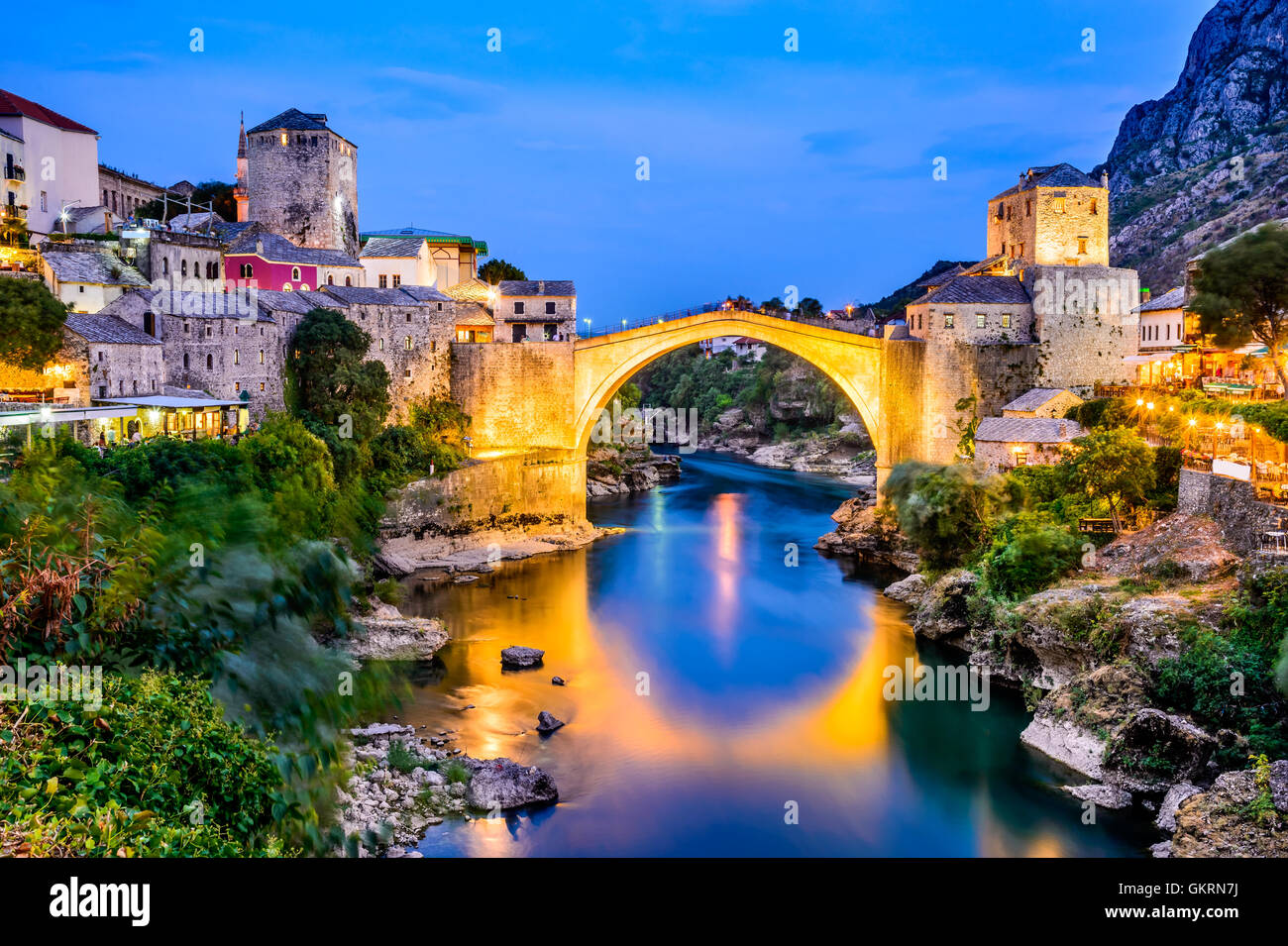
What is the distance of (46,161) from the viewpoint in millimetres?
23219

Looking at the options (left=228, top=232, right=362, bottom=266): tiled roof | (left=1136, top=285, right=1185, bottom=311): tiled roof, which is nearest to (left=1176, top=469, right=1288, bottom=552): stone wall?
(left=1136, top=285, right=1185, bottom=311): tiled roof

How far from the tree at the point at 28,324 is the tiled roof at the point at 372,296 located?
773cm

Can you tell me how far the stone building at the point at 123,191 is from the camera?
28.3 metres

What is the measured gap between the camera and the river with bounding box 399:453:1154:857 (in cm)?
916

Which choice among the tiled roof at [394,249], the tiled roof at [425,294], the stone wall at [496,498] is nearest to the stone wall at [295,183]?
the tiled roof at [394,249]

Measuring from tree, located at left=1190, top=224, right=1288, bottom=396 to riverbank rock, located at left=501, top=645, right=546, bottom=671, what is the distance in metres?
11.9

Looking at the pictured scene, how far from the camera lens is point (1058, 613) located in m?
12.2

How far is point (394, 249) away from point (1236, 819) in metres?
24.6

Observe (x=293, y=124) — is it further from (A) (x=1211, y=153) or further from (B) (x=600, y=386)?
(A) (x=1211, y=153)

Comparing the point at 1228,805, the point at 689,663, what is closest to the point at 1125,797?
the point at 1228,805

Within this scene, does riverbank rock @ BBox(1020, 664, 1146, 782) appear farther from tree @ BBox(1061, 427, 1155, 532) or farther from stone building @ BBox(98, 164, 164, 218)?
stone building @ BBox(98, 164, 164, 218)
